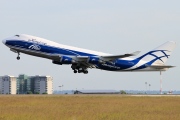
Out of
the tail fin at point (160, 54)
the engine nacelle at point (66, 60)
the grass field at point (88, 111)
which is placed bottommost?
the grass field at point (88, 111)

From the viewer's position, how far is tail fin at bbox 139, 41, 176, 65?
8277 cm

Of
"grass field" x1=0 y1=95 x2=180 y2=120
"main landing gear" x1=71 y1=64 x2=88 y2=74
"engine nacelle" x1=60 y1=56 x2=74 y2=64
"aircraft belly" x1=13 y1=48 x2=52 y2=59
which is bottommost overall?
"grass field" x1=0 y1=95 x2=180 y2=120

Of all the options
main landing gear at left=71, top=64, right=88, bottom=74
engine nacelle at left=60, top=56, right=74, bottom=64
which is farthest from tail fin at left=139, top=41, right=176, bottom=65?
engine nacelle at left=60, top=56, right=74, bottom=64

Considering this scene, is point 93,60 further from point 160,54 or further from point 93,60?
point 160,54

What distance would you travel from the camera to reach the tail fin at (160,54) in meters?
82.8

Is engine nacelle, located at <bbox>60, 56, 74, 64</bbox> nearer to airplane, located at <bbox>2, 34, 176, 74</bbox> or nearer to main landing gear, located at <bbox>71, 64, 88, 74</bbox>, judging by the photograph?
airplane, located at <bbox>2, 34, 176, 74</bbox>

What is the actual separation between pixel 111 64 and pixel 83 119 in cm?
4754

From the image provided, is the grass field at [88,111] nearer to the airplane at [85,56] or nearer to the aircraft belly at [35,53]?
the aircraft belly at [35,53]

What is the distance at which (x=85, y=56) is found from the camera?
2844 inches

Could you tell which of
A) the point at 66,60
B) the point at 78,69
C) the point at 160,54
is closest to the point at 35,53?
the point at 66,60

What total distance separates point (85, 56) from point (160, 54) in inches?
744

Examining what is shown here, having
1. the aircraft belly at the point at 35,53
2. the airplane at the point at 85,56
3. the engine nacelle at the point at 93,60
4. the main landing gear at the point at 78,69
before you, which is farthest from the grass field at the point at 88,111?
the main landing gear at the point at 78,69

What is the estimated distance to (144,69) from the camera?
81.8 m

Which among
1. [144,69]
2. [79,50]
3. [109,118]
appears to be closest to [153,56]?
[144,69]
